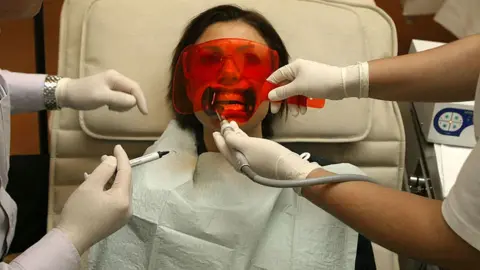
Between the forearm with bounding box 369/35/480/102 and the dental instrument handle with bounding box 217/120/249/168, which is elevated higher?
the forearm with bounding box 369/35/480/102

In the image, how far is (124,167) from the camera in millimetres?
1206

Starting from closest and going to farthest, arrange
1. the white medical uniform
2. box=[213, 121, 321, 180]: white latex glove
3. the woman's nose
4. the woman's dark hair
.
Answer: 1. the white medical uniform
2. box=[213, 121, 321, 180]: white latex glove
3. the woman's nose
4. the woman's dark hair

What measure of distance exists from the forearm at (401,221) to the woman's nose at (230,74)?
0.43 m

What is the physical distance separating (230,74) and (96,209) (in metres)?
0.48

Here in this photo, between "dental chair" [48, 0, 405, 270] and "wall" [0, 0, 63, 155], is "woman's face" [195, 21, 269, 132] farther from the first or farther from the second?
"wall" [0, 0, 63, 155]

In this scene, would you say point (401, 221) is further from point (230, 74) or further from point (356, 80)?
point (230, 74)

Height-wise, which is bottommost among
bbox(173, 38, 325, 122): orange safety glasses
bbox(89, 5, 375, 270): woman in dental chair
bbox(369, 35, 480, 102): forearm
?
bbox(89, 5, 375, 270): woman in dental chair

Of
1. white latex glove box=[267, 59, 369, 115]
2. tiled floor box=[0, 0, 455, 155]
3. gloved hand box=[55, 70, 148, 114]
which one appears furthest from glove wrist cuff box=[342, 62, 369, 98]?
tiled floor box=[0, 0, 455, 155]

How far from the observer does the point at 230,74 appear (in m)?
1.37

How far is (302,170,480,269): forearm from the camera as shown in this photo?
924mm

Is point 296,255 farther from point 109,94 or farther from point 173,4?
point 173,4

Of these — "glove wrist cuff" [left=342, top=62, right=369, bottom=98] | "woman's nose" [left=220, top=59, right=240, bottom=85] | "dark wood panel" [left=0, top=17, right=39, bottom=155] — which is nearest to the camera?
"glove wrist cuff" [left=342, top=62, right=369, bottom=98]

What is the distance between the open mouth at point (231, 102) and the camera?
Answer: 138 centimetres

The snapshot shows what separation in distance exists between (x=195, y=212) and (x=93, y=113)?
1.51ft
